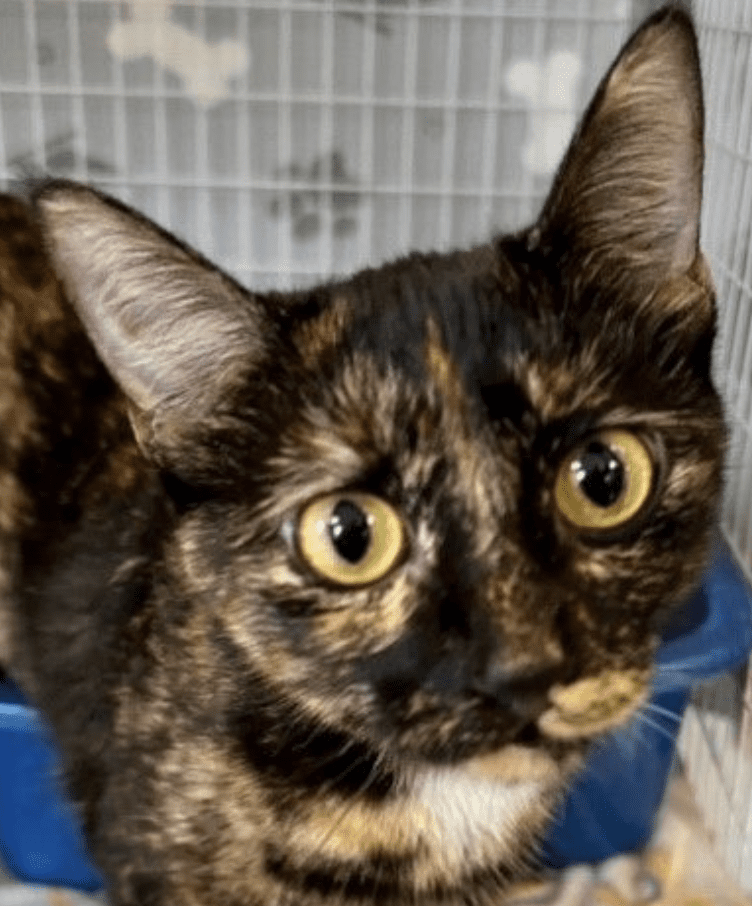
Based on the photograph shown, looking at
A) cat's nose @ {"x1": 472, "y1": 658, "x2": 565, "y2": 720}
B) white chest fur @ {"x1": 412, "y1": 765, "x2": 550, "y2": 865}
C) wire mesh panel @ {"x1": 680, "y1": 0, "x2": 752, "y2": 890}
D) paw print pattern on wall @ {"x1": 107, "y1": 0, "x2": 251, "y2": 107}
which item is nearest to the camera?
cat's nose @ {"x1": 472, "y1": 658, "x2": 565, "y2": 720}

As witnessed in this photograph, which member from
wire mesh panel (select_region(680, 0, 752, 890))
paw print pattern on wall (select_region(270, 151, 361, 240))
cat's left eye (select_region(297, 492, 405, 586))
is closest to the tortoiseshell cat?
cat's left eye (select_region(297, 492, 405, 586))

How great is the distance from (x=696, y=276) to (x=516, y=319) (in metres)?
0.16

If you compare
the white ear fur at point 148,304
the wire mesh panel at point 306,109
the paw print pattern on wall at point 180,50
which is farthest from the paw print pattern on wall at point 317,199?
the white ear fur at point 148,304

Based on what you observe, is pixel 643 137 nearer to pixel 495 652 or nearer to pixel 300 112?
pixel 495 652

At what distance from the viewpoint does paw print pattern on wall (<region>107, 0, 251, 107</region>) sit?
168cm

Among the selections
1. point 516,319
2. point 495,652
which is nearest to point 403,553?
point 495,652

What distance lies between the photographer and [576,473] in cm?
88

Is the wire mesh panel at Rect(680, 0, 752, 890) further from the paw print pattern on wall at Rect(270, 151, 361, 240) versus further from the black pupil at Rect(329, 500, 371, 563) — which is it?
the black pupil at Rect(329, 500, 371, 563)

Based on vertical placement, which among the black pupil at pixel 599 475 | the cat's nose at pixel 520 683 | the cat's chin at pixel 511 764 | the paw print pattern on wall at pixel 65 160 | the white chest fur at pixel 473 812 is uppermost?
the paw print pattern on wall at pixel 65 160

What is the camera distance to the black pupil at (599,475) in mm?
882

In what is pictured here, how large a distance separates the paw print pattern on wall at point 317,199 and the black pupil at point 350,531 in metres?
0.99

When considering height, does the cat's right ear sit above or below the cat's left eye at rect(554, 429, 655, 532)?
above

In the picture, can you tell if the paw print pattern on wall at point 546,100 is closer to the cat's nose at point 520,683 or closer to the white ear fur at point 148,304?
the white ear fur at point 148,304

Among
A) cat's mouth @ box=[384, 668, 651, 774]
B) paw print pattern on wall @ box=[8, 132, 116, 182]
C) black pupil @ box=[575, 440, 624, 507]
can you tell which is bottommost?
cat's mouth @ box=[384, 668, 651, 774]
